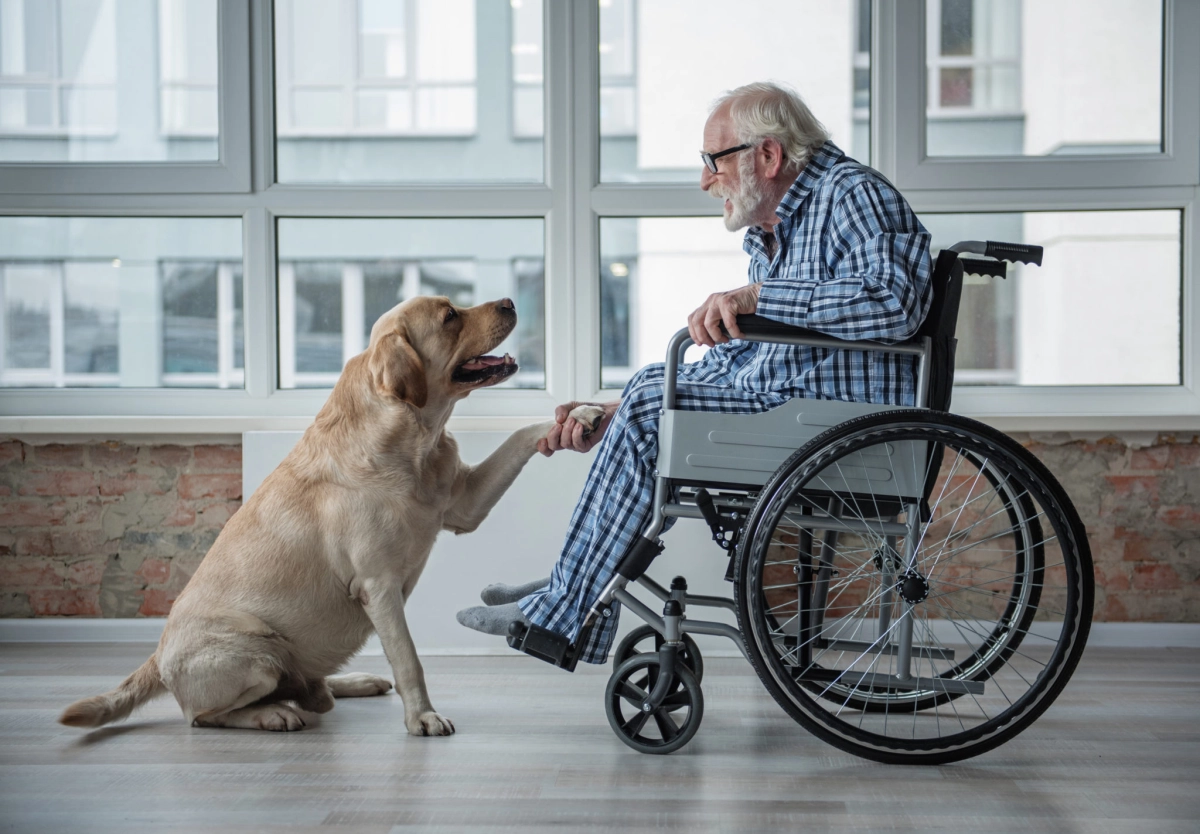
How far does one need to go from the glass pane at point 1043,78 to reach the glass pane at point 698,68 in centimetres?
24

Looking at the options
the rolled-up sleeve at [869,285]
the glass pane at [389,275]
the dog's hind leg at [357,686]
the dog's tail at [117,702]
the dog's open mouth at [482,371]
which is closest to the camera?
the rolled-up sleeve at [869,285]

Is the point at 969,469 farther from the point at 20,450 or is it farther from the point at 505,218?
the point at 20,450

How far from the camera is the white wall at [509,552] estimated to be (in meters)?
2.64

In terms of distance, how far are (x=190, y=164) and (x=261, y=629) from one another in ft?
5.36

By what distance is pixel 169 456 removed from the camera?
111 inches

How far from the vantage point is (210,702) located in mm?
1853

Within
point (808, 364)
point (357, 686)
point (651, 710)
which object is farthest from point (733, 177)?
point (357, 686)

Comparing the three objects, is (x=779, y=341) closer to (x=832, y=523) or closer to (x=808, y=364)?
(x=808, y=364)

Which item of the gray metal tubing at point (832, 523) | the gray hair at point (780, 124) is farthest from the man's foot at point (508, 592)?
the gray hair at point (780, 124)

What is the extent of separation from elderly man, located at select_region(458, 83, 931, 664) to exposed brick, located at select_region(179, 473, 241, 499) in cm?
124

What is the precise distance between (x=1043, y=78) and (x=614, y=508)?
203 centimetres

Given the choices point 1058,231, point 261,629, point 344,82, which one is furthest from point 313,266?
point 1058,231

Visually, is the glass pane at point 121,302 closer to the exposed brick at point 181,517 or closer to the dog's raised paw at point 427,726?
the exposed brick at point 181,517

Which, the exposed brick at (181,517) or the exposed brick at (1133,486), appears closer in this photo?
the exposed brick at (1133,486)
